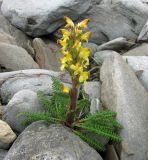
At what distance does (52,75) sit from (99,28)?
3052mm

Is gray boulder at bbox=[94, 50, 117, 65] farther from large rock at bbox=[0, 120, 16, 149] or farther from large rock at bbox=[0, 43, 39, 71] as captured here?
large rock at bbox=[0, 120, 16, 149]

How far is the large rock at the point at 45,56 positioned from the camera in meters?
9.05

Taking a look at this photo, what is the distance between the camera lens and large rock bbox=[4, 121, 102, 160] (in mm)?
5340

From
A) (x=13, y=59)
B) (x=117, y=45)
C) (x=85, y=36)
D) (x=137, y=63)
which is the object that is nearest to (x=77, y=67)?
(x=85, y=36)

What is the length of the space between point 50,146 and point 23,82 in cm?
196

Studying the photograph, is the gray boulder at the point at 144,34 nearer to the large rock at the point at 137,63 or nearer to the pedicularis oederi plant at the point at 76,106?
the large rock at the point at 137,63

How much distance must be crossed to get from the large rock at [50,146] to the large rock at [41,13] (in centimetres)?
415

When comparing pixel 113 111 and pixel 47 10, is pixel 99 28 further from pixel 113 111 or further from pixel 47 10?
pixel 113 111

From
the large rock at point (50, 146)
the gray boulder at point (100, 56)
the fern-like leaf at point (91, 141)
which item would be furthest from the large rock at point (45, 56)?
the large rock at point (50, 146)

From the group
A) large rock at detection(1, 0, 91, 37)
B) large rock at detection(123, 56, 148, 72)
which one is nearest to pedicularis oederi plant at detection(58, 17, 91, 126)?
large rock at detection(123, 56, 148, 72)

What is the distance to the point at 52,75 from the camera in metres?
7.57

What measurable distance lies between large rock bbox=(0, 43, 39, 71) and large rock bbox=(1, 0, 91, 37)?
48.8 inches

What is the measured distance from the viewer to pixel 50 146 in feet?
17.8

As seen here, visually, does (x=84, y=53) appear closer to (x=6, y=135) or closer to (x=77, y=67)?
(x=77, y=67)
